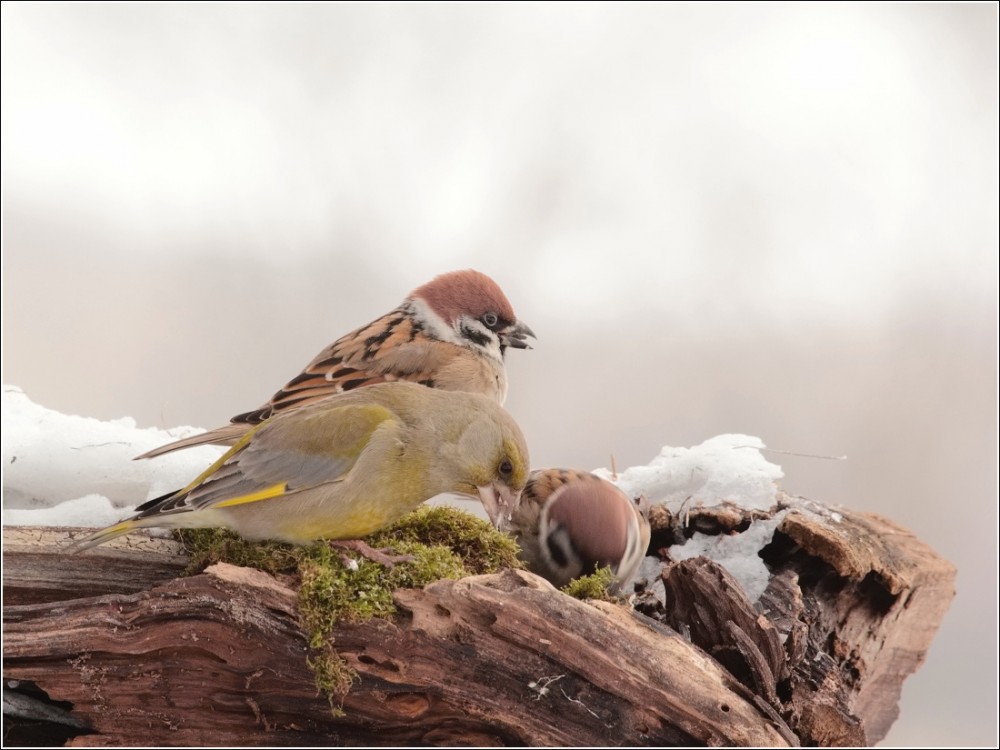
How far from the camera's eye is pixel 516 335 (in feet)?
14.8

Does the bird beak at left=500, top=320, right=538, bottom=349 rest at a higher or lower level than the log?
higher

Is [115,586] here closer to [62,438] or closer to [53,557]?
[53,557]

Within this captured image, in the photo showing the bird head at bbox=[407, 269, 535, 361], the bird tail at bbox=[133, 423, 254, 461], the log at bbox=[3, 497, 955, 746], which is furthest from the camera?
the bird head at bbox=[407, 269, 535, 361]

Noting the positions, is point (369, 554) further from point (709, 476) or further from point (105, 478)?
point (709, 476)

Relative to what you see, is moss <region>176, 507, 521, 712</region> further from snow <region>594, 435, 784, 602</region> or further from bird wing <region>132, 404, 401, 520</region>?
snow <region>594, 435, 784, 602</region>

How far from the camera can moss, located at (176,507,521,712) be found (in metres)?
2.85

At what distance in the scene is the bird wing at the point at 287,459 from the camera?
3039mm

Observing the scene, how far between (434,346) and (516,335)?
407 mm

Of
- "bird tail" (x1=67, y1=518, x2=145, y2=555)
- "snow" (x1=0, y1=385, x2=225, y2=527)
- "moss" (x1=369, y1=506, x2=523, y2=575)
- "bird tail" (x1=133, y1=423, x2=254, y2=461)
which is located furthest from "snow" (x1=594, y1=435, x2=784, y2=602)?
"bird tail" (x1=67, y1=518, x2=145, y2=555)

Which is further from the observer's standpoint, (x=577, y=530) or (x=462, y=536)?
(x=577, y=530)

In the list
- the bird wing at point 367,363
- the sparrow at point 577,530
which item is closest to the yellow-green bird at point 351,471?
the sparrow at point 577,530

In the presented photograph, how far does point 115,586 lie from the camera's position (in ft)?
10.7

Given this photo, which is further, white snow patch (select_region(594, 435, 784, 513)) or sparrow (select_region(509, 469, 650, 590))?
white snow patch (select_region(594, 435, 784, 513))

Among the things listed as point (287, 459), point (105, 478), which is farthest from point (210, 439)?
point (287, 459)
